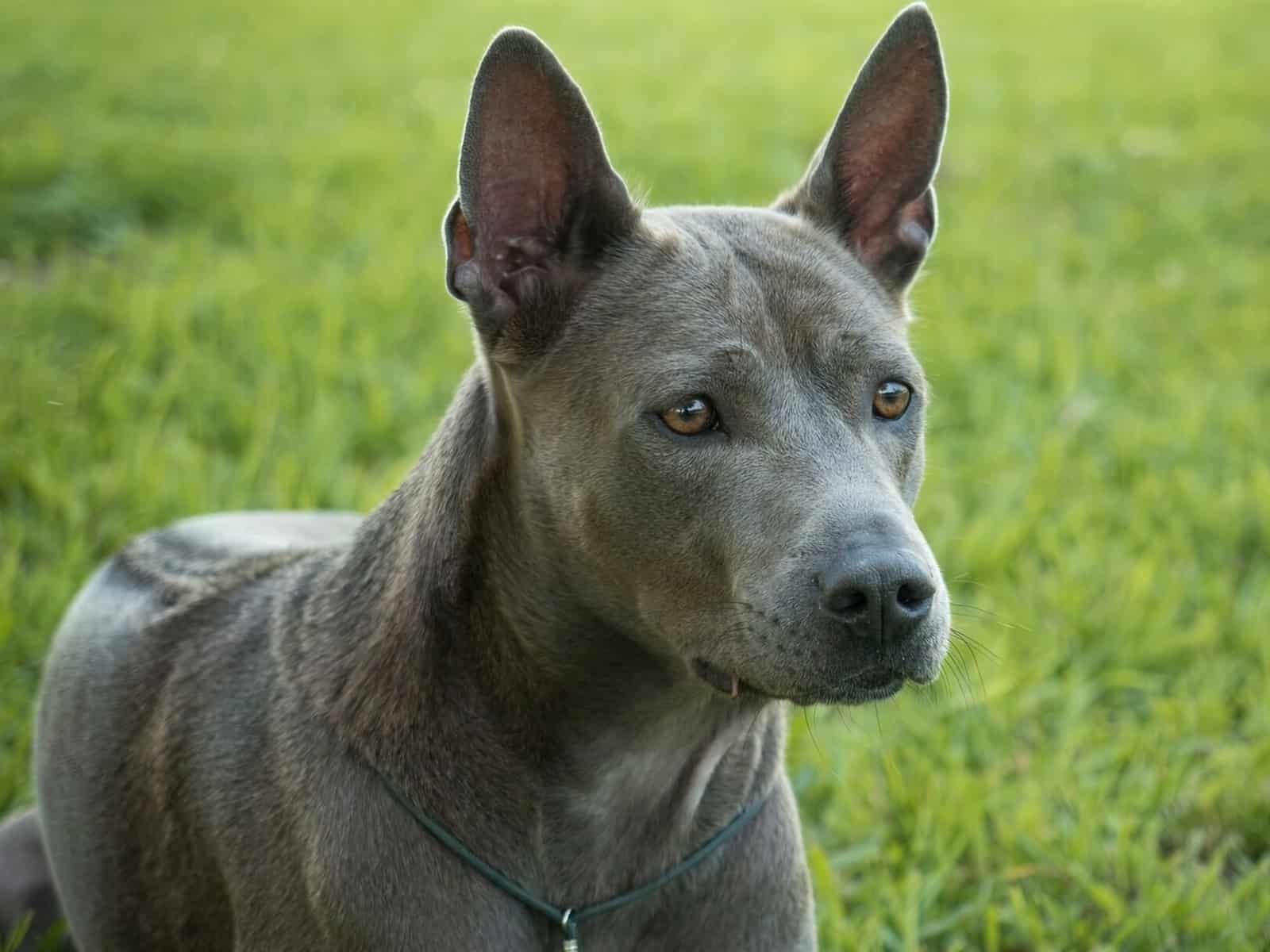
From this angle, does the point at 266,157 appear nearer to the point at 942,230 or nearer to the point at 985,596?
the point at 942,230

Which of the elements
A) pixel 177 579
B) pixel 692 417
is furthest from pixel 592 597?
pixel 177 579

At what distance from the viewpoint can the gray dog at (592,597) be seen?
250 cm

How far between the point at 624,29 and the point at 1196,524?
324 inches

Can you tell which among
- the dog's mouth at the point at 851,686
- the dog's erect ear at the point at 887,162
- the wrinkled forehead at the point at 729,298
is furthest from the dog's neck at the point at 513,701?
the dog's erect ear at the point at 887,162

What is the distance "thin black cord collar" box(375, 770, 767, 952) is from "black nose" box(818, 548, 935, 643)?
720 millimetres

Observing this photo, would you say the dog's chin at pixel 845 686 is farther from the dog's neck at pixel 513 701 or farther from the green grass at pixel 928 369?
the green grass at pixel 928 369

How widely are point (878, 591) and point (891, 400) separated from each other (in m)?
0.56

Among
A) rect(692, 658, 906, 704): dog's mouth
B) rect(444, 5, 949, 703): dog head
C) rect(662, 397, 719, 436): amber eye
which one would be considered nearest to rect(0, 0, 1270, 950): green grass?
rect(692, 658, 906, 704): dog's mouth

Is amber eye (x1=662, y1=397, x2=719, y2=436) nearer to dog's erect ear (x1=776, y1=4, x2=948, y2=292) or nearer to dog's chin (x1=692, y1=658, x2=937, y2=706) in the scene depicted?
dog's chin (x1=692, y1=658, x2=937, y2=706)

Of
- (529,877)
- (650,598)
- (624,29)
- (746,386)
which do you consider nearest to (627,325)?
(746,386)

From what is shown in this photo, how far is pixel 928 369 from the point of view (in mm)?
6336

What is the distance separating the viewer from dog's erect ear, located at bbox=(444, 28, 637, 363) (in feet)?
8.44

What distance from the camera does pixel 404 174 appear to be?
26.7 feet

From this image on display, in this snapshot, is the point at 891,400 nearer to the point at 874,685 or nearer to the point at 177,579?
the point at 874,685
